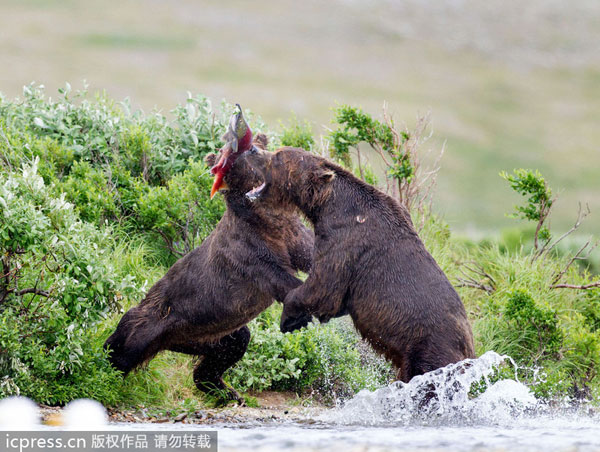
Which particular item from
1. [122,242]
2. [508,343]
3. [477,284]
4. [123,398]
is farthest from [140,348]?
[477,284]

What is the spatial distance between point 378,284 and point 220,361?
1925 mm

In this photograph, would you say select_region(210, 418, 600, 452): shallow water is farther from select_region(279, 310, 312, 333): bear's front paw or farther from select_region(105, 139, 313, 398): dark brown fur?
select_region(105, 139, 313, 398): dark brown fur

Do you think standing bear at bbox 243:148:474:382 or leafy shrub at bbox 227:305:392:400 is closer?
standing bear at bbox 243:148:474:382

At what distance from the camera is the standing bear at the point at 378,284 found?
206 inches

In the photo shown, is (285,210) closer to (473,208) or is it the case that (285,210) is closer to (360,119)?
(360,119)

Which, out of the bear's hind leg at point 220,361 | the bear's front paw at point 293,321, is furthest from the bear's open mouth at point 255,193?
Answer: the bear's hind leg at point 220,361

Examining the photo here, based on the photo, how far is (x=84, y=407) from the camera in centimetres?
584

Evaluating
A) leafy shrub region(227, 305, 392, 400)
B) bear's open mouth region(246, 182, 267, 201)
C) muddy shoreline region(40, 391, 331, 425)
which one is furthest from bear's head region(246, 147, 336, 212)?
leafy shrub region(227, 305, 392, 400)

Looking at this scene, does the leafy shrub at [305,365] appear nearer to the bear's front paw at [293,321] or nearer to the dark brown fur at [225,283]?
the dark brown fur at [225,283]

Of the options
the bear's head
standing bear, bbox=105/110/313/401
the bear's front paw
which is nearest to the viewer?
the bear's front paw

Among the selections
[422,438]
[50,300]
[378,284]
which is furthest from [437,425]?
[50,300]

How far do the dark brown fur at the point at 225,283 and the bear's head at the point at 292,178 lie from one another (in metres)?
0.09

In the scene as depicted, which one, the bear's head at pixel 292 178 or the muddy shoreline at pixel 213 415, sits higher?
the bear's head at pixel 292 178

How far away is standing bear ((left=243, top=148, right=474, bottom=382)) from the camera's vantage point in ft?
17.2
